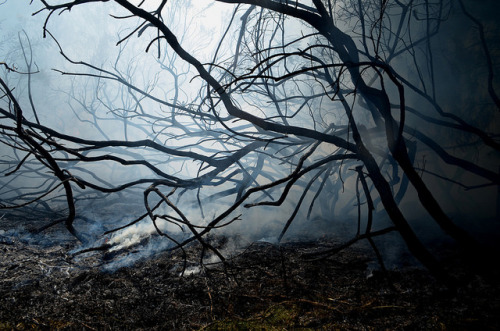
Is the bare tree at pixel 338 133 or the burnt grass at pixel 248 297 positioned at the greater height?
the bare tree at pixel 338 133

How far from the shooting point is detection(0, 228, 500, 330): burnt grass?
152 centimetres

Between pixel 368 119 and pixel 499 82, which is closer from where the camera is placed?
pixel 499 82

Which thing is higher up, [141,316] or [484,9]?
[484,9]

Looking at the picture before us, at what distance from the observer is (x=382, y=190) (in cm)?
244

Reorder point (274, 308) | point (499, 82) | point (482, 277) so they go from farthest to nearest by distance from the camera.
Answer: point (499, 82), point (482, 277), point (274, 308)

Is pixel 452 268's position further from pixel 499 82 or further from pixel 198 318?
pixel 499 82

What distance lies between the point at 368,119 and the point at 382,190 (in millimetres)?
5435

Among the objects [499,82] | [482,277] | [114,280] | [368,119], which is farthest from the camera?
[368,119]

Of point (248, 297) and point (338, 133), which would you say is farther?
point (338, 133)

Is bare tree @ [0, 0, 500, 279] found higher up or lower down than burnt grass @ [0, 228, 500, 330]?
higher up

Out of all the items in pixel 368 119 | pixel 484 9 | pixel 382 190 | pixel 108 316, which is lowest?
pixel 108 316

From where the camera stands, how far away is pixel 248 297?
6.16 ft

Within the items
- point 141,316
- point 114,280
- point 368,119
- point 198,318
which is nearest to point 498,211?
point 368,119

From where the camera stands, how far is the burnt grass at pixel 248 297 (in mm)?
1516
